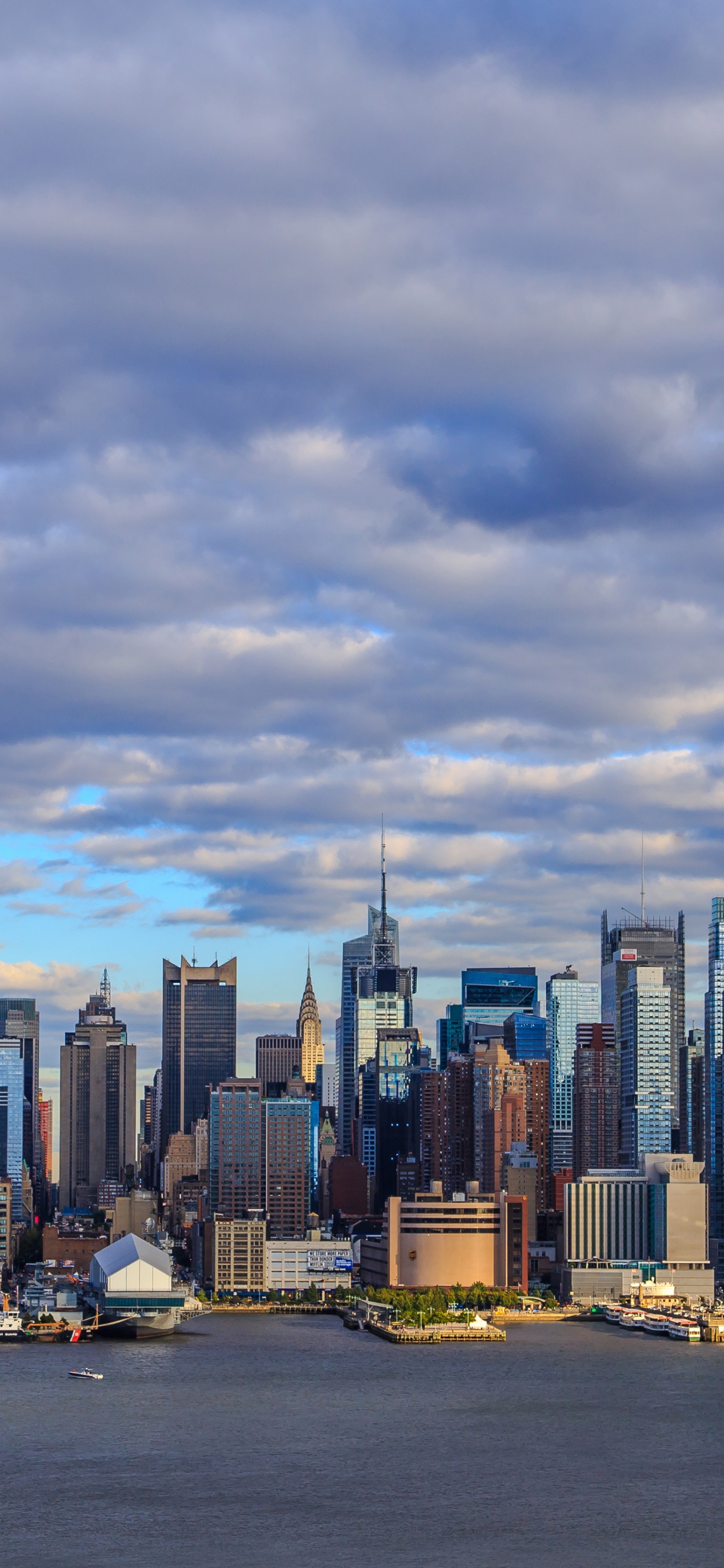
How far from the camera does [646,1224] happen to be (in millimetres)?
153625

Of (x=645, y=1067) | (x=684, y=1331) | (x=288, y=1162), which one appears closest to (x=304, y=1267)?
(x=684, y=1331)

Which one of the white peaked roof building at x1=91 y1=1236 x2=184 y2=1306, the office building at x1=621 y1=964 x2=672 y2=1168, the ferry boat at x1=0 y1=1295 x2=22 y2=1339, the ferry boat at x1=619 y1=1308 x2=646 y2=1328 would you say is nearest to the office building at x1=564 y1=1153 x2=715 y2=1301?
the ferry boat at x1=619 y1=1308 x2=646 y2=1328

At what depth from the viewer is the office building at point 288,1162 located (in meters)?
192

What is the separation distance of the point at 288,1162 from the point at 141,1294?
79440 mm

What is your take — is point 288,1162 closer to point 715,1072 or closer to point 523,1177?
point 523,1177

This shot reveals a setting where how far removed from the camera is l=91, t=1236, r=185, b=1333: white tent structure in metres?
115

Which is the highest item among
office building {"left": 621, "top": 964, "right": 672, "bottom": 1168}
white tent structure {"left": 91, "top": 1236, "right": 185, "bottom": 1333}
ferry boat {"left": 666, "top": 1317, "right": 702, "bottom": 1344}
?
office building {"left": 621, "top": 964, "right": 672, "bottom": 1168}

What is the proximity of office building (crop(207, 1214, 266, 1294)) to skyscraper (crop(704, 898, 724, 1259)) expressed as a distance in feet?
125

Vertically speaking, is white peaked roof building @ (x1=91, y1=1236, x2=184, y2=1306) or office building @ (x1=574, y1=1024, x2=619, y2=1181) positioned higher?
office building @ (x1=574, y1=1024, x2=619, y2=1181)

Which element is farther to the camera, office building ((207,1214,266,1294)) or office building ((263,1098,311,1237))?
office building ((263,1098,311,1237))

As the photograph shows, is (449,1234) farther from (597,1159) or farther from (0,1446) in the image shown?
(0,1446)

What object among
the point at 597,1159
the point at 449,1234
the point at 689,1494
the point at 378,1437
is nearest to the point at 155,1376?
the point at 378,1437

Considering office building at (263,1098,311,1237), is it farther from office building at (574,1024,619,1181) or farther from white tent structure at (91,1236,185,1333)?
white tent structure at (91,1236,185,1333)

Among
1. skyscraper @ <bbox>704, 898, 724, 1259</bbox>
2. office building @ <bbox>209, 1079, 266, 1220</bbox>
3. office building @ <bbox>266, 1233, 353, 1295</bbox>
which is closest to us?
office building @ <bbox>266, 1233, 353, 1295</bbox>
